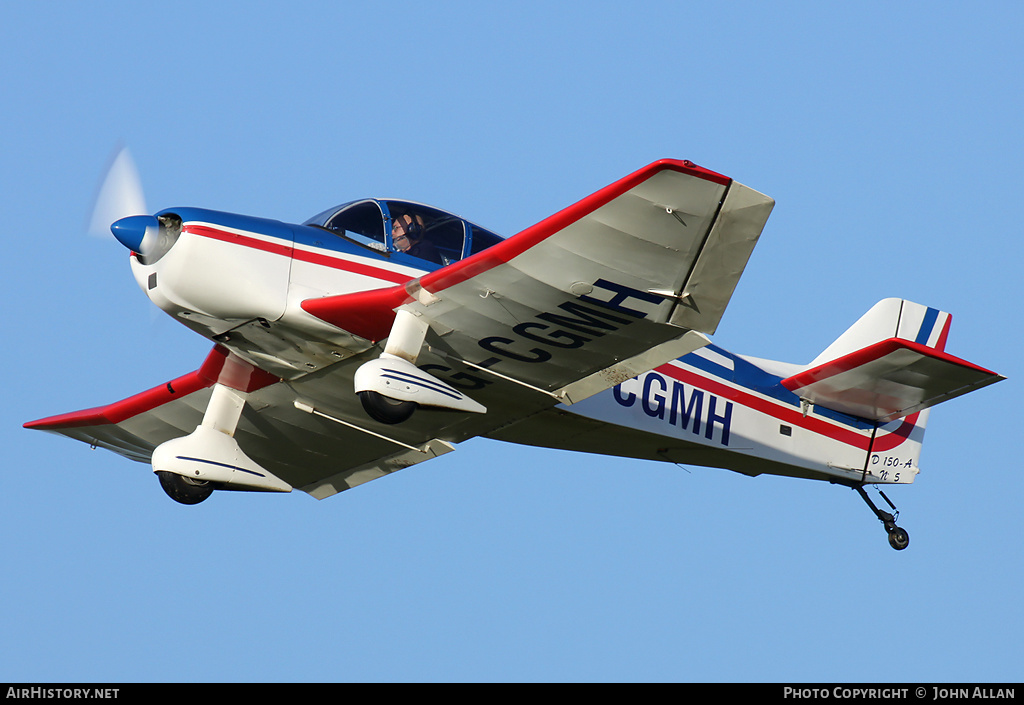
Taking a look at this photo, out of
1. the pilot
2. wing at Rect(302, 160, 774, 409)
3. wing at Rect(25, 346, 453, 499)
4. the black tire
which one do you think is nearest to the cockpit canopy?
the pilot

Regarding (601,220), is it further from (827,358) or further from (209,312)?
(827,358)

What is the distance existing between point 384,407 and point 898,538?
6.97m

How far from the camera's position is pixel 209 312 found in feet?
34.3

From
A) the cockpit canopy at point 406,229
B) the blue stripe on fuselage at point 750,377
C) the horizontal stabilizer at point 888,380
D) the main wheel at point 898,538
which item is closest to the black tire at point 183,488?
the cockpit canopy at point 406,229

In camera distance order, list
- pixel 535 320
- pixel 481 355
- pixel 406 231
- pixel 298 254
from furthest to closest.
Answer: pixel 406 231, pixel 481 355, pixel 298 254, pixel 535 320

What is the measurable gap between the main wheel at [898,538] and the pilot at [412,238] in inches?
253

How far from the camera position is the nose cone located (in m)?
10.3

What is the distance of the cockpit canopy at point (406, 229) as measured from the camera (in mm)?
11008

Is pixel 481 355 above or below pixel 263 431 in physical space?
above

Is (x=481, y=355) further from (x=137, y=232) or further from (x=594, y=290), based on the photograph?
(x=137, y=232)

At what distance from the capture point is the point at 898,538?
1405 cm

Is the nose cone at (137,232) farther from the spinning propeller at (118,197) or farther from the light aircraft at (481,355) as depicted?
the spinning propeller at (118,197)

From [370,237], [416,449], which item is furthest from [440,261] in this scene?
[416,449]

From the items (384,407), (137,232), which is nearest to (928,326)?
(384,407)
